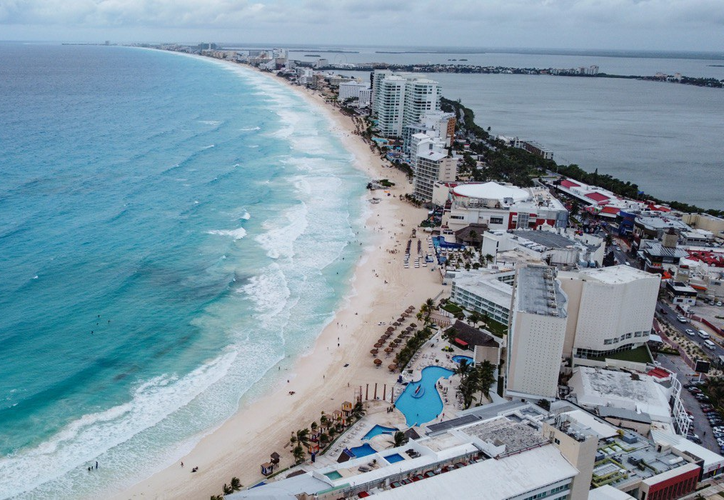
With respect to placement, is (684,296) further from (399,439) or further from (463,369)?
(399,439)

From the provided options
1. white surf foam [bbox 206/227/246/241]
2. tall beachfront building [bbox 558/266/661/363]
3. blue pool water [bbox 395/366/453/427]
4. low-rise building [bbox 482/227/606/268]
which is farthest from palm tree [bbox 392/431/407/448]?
white surf foam [bbox 206/227/246/241]

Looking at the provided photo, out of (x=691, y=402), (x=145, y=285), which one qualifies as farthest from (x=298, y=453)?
(x=145, y=285)

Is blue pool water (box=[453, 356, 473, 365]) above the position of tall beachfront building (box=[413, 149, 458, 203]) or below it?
below

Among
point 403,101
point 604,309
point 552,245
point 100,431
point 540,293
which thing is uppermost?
point 403,101

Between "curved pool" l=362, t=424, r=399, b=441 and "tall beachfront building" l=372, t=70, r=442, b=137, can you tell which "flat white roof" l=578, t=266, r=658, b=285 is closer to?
"curved pool" l=362, t=424, r=399, b=441

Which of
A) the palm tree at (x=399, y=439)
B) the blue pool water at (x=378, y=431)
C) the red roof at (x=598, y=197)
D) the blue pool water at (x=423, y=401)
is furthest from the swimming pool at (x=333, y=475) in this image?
the red roof at (x=598, y=197)

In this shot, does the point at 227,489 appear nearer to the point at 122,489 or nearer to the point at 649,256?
the point at 122,489
